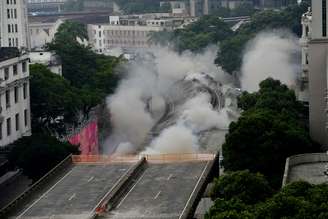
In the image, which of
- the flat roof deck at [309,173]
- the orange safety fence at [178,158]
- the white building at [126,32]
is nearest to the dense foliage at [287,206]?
the flat roof deck at [309,173]

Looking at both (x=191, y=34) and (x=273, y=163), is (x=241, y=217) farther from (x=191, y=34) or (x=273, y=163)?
(x=191, y=34)

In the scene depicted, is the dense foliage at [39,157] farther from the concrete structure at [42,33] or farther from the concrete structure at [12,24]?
the concrete structure at [42,33]

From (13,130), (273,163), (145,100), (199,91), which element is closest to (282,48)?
(199,91)

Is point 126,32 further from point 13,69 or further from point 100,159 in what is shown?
point 100,159

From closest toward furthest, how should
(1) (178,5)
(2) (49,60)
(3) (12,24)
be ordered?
(2) (49,60), (3) (12,24), (1) (178,5)

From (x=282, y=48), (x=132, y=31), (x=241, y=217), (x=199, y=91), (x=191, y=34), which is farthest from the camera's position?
(x=132, y=31)

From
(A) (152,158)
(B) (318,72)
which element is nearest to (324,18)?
(B) (318,72)
